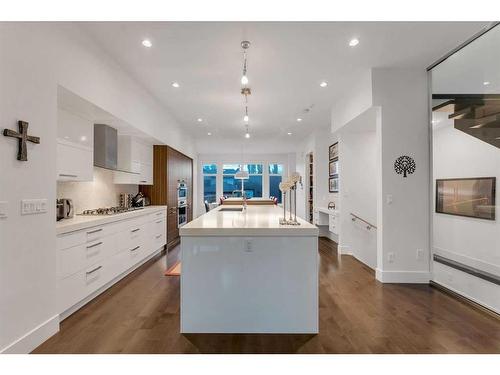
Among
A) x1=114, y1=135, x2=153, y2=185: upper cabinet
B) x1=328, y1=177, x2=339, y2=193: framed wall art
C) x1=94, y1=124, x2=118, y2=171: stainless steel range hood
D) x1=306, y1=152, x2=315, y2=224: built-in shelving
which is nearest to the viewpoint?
x1=94, y1=124, x2=118, y2=171: stainless steel range hood

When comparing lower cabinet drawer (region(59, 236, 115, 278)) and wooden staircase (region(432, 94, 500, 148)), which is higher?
wooden staircase (region(432, 94, 500, 148))

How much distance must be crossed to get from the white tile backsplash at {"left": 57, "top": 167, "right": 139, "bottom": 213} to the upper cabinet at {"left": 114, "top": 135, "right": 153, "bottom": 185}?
22cm

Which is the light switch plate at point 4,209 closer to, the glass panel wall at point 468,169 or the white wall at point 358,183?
the glass panel wall at point 468,169

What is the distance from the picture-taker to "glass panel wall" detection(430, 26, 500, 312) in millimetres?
2832

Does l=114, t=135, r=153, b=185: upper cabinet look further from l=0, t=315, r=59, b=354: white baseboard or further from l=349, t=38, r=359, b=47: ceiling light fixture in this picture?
l=349, t=38, r=359, b=47: ceiling light fixture

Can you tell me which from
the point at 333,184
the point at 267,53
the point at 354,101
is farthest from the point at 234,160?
the point at 267,53

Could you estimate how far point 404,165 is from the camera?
3668mm

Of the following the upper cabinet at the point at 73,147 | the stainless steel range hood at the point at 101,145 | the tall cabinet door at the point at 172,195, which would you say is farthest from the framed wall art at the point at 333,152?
the upper cabinet at the point at 73,147

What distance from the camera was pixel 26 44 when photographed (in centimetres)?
209

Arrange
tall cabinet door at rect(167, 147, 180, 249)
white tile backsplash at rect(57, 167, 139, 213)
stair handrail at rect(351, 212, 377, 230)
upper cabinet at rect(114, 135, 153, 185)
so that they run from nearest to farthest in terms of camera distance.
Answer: white tile backsplash at rect(57, 167, 139, 213), upper cabinet at rect(114, 135, 153, 185), stair handrail at rect(351, 212, 377, 230), tall cabinet door at rect(167, 147, 180, 249)

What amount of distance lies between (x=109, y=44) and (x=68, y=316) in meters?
2.88

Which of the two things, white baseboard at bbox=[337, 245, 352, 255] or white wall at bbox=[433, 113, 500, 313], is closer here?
white wall at bbox=[433, 113, 500, 313]

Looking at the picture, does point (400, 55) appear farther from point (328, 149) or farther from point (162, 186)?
point (162, 186)

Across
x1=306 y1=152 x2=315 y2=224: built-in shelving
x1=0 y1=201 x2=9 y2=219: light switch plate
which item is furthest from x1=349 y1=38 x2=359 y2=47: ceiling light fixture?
x1=306 y1=152 x2=315 y2=224: built-in shelving
